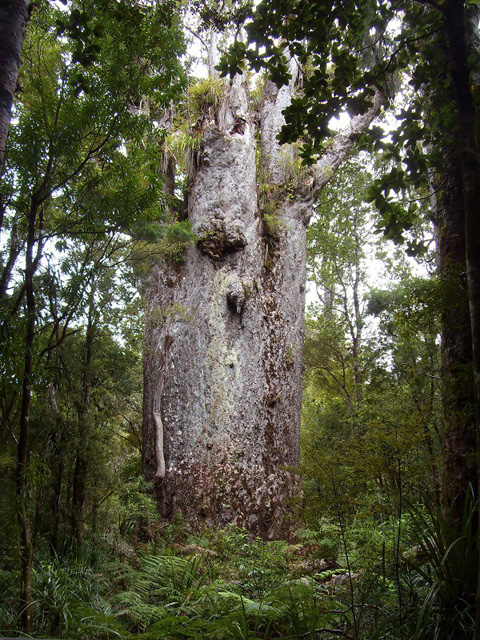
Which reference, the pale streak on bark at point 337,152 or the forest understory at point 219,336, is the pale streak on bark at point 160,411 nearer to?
the forest understory at point 219,336

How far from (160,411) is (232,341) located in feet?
4.68

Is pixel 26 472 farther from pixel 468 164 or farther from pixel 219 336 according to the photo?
pixel 219 336

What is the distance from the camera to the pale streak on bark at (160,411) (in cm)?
589

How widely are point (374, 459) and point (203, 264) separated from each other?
4.68 m

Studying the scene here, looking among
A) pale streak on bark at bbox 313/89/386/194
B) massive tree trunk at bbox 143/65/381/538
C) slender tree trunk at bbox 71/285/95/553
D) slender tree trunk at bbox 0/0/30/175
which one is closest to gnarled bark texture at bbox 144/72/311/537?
massive tree trunk at bbox 143/65/381/538

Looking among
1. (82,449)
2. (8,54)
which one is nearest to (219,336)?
(82,449)

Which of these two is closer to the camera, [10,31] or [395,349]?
[10,31]

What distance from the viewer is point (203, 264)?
684cm

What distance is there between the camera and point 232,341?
652 cm

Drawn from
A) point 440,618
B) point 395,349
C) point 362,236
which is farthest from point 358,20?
point 362,236

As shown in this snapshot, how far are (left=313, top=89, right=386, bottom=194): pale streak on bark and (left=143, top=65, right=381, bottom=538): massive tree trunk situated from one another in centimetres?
29

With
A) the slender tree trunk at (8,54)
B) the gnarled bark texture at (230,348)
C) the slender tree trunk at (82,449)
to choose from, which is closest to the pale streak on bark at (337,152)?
the gnarled bark texture at (230,348)

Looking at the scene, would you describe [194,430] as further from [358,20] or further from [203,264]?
[358,20]

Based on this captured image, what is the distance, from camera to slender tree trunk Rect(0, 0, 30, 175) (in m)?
2.33
